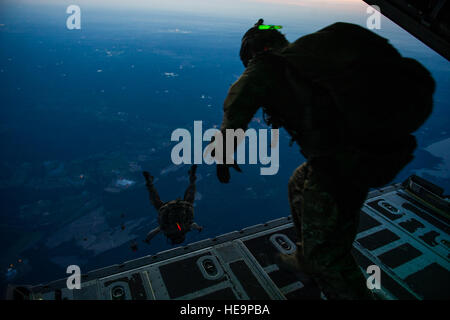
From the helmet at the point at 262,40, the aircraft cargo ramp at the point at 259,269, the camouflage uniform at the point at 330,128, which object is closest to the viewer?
the camouflage uniform at the point at 330,128

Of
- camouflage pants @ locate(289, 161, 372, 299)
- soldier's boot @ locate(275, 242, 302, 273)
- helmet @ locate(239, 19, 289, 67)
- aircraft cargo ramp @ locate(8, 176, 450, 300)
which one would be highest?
helmet @ locate(239, 19, 289, 67)

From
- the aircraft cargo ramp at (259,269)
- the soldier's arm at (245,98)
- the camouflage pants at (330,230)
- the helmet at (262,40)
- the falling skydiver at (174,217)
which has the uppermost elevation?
the helmet at (262,40)

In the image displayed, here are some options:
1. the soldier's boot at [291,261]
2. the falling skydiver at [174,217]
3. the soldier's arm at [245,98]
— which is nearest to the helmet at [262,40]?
the soldier's arm at [245,98]

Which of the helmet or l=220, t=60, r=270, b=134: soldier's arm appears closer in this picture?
l=220, t=60, r=270, b=134: soldier's arm

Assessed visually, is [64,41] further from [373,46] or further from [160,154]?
[373,46]

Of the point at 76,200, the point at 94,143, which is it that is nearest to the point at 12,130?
the point at 94,143

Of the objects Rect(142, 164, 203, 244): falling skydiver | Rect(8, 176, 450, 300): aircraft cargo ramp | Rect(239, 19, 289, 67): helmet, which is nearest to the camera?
Rect(239, 19, 289, 67): helmet

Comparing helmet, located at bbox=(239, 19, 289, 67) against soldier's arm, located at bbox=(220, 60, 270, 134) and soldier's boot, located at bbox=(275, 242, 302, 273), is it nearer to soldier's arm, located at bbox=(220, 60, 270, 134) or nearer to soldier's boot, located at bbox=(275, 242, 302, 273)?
soldier's arm, located at bbox=(220, 60, 270, 134)

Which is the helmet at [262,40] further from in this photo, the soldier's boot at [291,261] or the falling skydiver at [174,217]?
the falling skydiver at [174,217]

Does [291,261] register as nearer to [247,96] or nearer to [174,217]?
[247,96]

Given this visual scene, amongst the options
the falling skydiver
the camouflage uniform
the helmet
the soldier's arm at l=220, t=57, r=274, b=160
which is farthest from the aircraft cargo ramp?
the helmet
